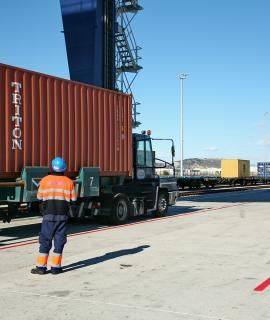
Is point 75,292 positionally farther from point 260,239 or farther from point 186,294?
point 260,239

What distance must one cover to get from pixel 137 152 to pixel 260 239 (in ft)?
18.8

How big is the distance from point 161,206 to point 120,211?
2.53 meters

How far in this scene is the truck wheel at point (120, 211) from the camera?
48.0ft

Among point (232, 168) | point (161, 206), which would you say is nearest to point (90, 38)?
point (161, 206)

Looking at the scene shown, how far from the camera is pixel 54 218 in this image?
308 inches

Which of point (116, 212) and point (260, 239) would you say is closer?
point (260, 239)

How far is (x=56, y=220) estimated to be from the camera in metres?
7.84

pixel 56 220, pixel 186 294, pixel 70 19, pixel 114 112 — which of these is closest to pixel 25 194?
pixel 56 220

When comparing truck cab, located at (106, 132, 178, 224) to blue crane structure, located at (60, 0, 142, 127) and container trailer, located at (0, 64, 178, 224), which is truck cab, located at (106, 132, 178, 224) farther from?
blue crane structure, located at (60, 0, 142, 127)

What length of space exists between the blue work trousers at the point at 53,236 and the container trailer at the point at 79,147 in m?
3.53

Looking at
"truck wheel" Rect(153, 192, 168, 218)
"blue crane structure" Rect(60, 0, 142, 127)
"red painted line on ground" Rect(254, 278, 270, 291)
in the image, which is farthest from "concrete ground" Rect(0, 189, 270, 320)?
"blue crane structure" Rect(60, 0, 142, 127)

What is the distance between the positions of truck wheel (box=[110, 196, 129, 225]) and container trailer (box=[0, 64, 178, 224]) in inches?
1.2

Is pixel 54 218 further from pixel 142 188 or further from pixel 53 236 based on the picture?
pixel 142 188

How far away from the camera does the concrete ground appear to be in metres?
5.74
